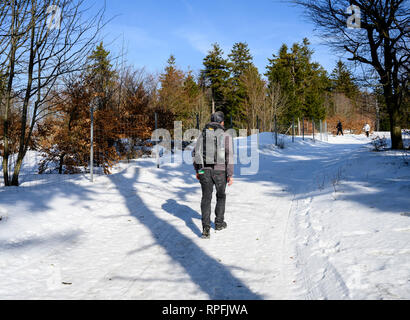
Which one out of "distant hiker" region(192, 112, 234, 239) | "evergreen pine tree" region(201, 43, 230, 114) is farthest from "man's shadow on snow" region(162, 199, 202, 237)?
"evergreen pine tree" region(201, 43, 230, 114)

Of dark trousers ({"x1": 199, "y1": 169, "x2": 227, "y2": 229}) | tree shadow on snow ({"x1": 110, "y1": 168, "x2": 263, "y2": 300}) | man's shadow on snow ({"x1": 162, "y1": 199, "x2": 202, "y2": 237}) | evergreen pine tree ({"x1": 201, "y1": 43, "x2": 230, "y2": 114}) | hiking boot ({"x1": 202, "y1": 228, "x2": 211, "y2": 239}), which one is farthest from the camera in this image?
evergreen pine tree ({"x1": 201, "y1": 43, "x2": 230, "y2": 114})

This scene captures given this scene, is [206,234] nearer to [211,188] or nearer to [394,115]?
[211,188]

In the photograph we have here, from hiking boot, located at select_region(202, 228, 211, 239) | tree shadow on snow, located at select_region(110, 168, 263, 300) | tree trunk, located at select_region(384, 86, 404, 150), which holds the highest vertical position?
tree trunk, located at select_region(384, 86, 404, 150)

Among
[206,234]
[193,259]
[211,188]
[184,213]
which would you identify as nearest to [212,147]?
[211,188]

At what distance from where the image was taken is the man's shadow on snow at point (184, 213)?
17.7 feet

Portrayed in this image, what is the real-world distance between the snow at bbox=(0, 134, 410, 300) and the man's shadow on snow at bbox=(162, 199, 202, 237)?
35 mm

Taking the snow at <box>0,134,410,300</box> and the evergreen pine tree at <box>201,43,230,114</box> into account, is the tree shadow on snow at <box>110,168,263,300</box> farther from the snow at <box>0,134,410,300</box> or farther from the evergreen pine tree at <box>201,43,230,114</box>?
the evergreen pine tree at <box>201,43,230,114</box>

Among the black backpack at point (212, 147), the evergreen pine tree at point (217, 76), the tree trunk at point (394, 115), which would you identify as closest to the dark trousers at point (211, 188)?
the black backpack at point (212, 147)

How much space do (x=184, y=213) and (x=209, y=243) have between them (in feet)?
5.95

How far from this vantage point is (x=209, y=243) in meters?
4.59

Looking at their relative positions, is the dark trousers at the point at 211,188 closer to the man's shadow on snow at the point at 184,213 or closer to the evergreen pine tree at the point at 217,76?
the man's shadow on snow at the point at 184,213

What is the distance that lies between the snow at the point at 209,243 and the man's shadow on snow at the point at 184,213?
1.4 inches

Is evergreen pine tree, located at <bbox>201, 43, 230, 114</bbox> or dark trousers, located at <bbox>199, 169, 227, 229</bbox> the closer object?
dark trousers, located at <bbox>199, 169, 227, 229</bbox>

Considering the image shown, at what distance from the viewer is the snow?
3160mm
